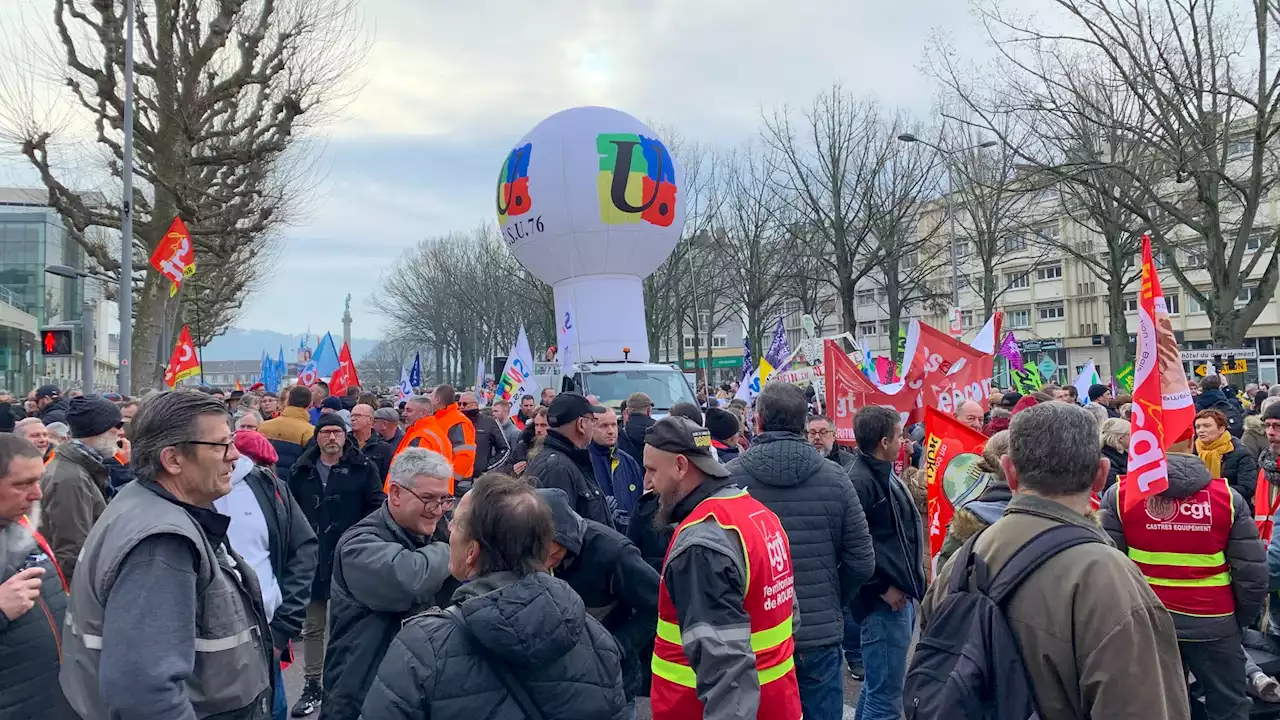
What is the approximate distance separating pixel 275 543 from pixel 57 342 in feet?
43.5

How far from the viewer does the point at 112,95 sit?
1845 cm

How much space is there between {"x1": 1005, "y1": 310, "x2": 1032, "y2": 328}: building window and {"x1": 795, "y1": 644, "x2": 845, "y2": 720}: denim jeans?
194ft

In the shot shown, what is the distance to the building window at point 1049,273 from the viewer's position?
57.6m

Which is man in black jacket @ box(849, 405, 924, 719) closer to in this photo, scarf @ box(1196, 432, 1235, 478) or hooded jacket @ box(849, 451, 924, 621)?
hooded jacket @ box(849, 451, 924, 621)

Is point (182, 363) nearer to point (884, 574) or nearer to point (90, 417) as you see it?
point (90, 417)

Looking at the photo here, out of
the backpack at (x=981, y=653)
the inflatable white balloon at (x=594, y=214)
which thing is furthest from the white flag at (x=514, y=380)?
the backpack at (x=981, y=653)

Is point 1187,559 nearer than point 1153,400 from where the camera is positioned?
No

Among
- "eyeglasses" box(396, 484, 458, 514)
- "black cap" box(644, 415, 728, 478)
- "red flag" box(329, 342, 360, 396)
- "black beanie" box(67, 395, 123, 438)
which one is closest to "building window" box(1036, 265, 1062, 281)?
"red flag" box(329, 342, 360, 396)

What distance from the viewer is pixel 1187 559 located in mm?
4500

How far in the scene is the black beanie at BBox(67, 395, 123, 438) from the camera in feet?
16.8

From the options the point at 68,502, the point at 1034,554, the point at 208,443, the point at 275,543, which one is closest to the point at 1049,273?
the point at 275,543

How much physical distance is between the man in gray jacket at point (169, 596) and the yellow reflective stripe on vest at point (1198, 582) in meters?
3.92

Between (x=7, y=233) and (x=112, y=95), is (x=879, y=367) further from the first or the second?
(x=7, y=233)

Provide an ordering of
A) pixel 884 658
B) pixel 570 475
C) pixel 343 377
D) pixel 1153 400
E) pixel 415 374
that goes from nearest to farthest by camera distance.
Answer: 1. pixel 1153 400
2. pixel 570 475
3. pixel 884 658
4. pixel 343 377
5. pixel 415 374
